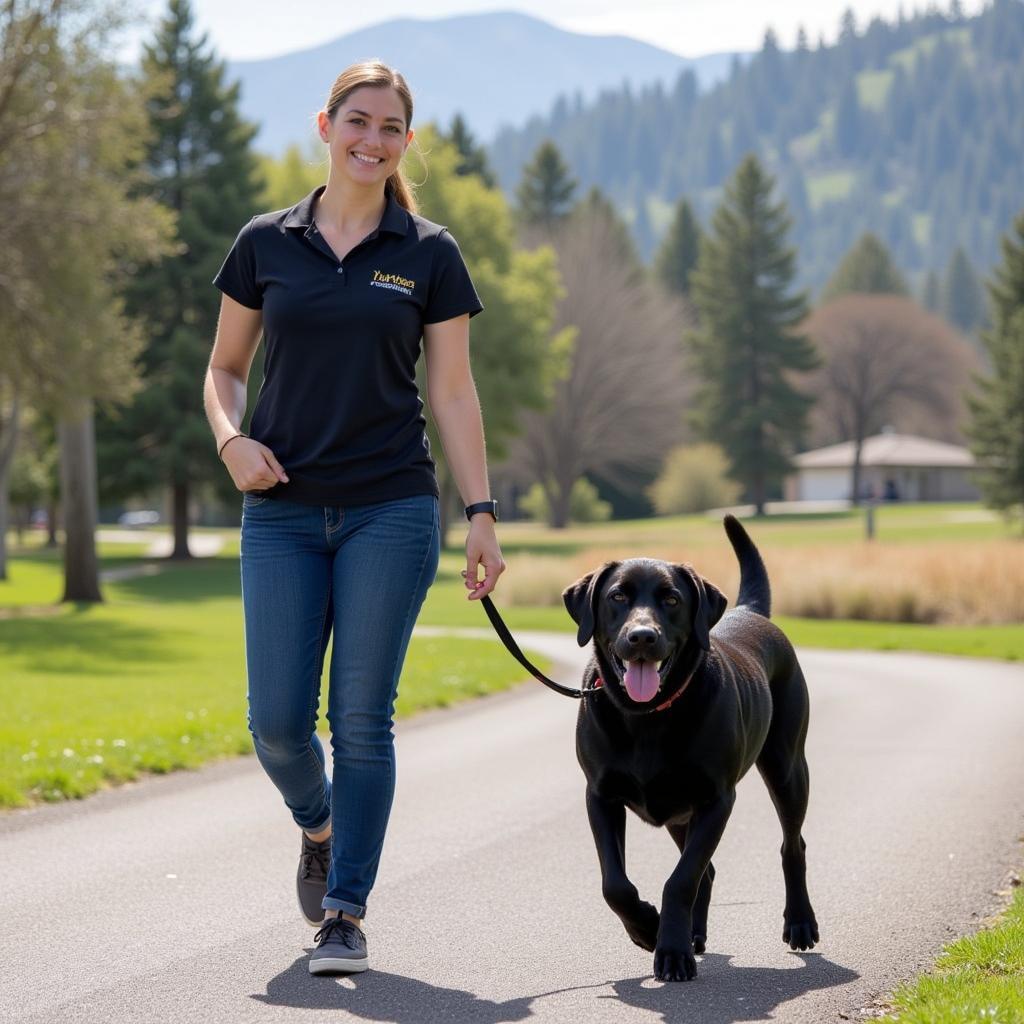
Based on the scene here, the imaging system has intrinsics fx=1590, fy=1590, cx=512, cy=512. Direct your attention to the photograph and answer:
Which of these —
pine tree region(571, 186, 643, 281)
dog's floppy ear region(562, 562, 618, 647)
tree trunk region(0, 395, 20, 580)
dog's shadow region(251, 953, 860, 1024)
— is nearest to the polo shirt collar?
dog's floppy ear region(562, 562, 618, 647)

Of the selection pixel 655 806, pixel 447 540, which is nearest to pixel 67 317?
pixel 655 806

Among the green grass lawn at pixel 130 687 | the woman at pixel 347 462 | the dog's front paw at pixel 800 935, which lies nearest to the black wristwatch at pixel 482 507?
the woman at pixel 347 462

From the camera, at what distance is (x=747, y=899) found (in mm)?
5996

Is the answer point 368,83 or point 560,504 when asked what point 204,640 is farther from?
point 560,504

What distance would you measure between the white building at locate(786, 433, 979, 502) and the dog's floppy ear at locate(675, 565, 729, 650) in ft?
282

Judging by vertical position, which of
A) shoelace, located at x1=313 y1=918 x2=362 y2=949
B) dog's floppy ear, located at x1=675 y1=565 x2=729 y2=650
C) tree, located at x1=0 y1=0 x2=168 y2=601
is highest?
tree, located at x1=0 y1=0 x2=168 y2=601

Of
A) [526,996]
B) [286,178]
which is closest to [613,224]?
[286,178]

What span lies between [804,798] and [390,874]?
1.97 m

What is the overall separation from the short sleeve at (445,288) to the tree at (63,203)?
19696mm

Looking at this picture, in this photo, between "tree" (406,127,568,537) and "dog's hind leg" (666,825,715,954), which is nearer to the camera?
"dog's hind leg" (666,825,715,954)

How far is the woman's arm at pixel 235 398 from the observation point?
461 centimetres

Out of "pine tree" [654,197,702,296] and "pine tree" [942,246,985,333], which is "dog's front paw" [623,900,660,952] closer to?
"pine tree" [654,197,702,296]

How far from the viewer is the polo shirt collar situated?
4789mm

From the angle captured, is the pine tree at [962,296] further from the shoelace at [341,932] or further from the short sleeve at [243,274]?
the shoelace at [341,932]
